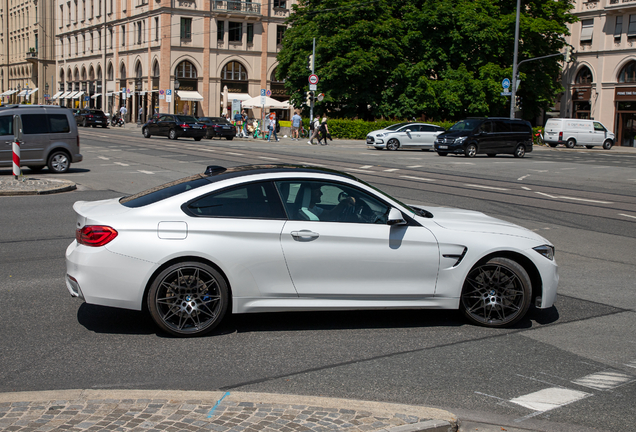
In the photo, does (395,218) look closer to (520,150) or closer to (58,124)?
(58,124)

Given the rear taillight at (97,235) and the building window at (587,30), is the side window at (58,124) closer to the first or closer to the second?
the rear taillight at (97,235)

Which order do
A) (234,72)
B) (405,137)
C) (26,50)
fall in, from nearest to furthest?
(405,137) → (234,72) → (26,50)

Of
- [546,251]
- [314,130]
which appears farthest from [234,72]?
[546,251]

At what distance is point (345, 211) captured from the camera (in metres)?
5.79

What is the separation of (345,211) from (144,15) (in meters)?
67.6

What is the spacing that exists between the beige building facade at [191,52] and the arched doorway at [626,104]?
3248 cm

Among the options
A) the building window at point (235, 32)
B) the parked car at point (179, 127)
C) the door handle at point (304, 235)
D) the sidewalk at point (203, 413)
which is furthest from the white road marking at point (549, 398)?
the building window at point (235, 32)

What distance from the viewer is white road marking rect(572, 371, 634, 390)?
4.73 meters

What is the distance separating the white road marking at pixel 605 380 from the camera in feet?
15.5

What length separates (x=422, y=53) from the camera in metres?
47.2

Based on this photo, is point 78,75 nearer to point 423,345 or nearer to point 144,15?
→ point 144,15

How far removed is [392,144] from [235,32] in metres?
Answer: 37.3

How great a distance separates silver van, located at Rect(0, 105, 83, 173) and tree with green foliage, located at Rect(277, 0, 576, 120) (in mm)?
28264

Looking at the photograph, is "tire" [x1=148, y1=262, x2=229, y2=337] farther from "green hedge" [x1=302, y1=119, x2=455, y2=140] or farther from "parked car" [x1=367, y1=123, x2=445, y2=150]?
"green hedge" [x1=302, y1=119, x2=455, y2=140]
